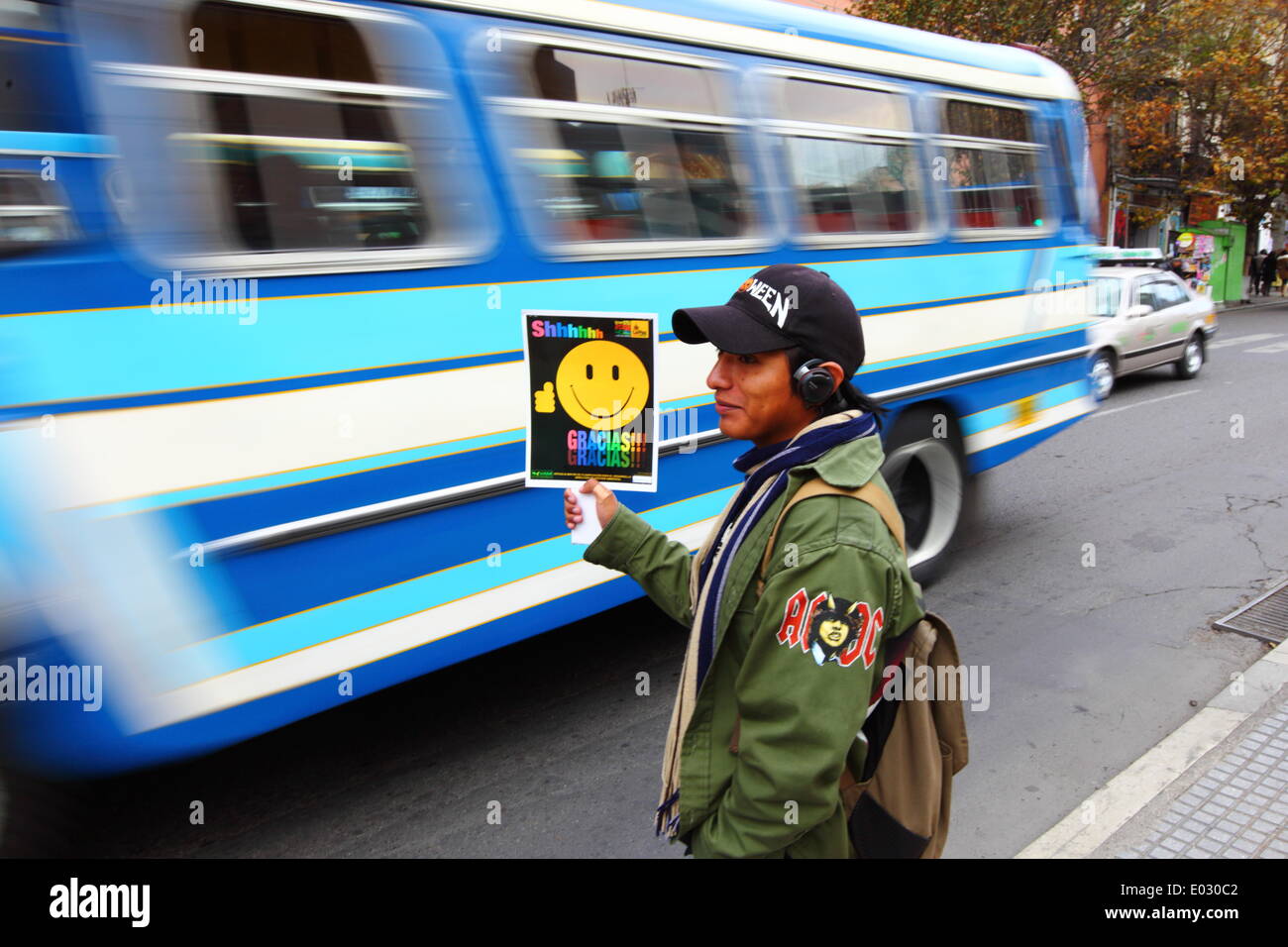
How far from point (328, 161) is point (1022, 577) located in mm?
4659

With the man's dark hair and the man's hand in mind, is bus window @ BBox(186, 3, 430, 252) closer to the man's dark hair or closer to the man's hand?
the man's hand

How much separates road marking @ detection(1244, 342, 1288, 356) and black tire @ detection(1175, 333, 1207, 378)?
3.83 m

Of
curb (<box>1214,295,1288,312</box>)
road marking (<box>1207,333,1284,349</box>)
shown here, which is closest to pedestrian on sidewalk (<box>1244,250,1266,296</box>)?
curb (<box>1214,295,1288,312</box>)

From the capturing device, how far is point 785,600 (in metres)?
1.57

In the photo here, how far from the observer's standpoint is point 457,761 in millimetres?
3965

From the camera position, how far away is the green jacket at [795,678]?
5.07 ft

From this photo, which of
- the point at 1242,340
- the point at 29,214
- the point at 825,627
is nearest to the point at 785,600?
the point at 825,627

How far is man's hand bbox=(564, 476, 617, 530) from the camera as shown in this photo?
213cm

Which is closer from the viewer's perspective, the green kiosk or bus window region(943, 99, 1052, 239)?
bus window region(943, 99, 1052, 239)

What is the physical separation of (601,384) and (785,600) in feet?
2.36

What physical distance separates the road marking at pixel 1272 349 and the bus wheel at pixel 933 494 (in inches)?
556

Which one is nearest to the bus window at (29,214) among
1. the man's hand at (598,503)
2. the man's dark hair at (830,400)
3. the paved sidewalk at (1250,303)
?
the man's hand at (598,503)
